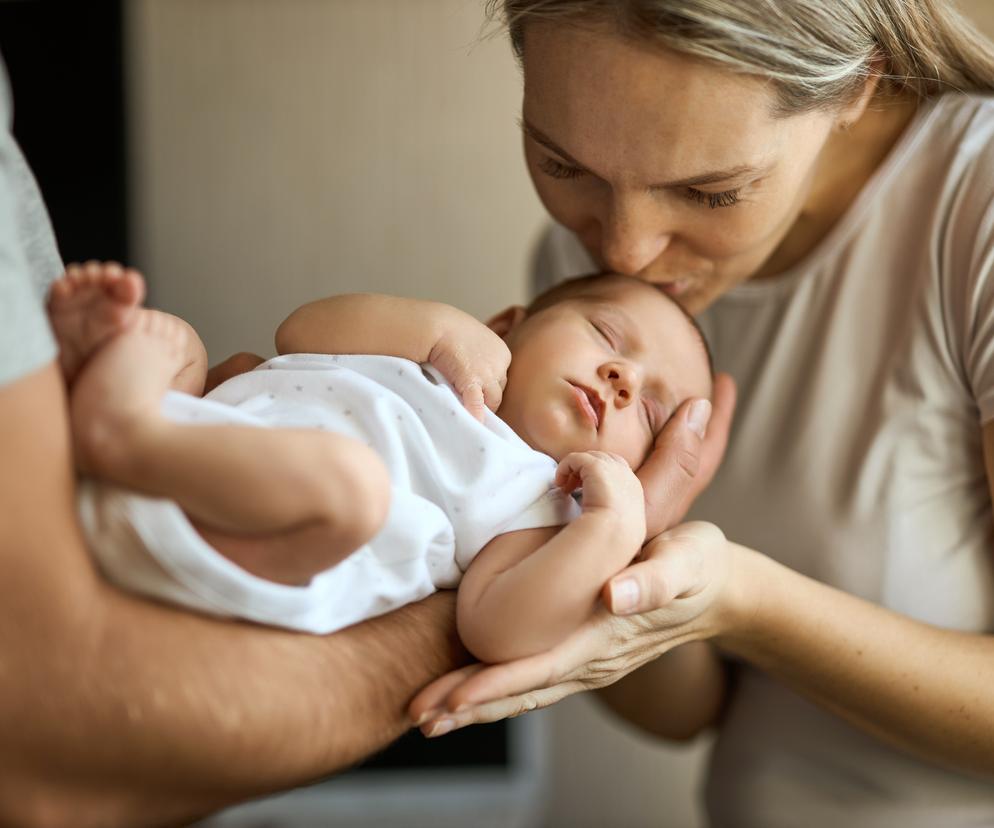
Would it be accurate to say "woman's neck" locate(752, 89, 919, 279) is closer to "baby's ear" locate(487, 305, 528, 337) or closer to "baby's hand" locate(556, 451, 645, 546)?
"baby's ear" locate(487, 305, 528, 337)

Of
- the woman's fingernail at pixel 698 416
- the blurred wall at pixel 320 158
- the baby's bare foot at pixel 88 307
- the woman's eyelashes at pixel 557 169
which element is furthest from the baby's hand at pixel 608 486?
the blurred wall at pixel 320 158

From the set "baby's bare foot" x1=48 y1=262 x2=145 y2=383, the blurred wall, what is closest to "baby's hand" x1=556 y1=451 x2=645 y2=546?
"baby's bare foot" x1=48 y1=262 x2=145 y2=383

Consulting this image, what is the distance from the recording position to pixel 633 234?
111cm

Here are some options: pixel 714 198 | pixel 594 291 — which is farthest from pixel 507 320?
pixel 714 198

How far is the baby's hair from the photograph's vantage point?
1257 millimetres

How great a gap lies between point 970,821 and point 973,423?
0.51 m

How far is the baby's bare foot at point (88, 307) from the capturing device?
2.61 ft

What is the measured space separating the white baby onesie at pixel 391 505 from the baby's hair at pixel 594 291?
0.89 ft

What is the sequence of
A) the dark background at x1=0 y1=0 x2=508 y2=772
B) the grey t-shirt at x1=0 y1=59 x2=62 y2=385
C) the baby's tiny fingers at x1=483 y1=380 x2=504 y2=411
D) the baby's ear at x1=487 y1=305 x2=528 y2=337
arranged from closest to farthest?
the grey t-shirt at x1=0 y1=59 x2=62 y2=385
the baby's tiny fingers at x1=483 y1=380 x2=504 y2=411
the baby's ear at x1=487 y1=305 x2=528 y2=337
the dark background at x1=0 y1=0 x2=508 y2=772

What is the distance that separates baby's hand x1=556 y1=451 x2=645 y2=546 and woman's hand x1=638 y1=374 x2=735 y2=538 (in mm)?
127

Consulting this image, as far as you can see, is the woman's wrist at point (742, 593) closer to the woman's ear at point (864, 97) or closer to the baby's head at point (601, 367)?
the baby's head at point (601, 367)

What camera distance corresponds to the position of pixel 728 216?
1.12m

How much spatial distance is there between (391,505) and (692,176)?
0.45 meters

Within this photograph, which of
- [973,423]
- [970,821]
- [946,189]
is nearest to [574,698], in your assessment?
[970,821]
